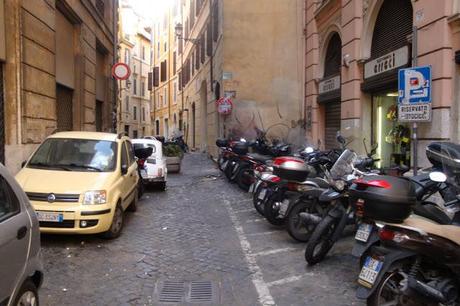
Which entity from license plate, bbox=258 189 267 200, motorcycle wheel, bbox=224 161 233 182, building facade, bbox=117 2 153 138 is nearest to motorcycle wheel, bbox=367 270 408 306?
license plate, bbox=258 189 267 200

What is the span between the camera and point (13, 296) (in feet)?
9.97

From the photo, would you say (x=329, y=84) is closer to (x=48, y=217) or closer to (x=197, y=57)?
(x=48, y=217)

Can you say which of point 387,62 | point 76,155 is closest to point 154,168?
point 76,155

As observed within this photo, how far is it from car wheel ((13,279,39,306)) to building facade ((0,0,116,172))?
642 cm

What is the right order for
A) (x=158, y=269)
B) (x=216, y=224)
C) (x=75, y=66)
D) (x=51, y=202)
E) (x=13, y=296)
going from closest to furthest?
1. (x=13, y=296)
2. (x=158, y=269)
3. (x=51, y=202)
4. (x=216, y=224)
5. (x=75, y=66)

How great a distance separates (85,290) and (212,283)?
1272mm

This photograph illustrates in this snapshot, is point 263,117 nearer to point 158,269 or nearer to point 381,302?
point 158,269

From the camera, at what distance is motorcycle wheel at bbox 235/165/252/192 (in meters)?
11.8

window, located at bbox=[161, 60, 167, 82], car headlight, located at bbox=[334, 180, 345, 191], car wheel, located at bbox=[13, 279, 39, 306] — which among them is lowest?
car wheel, located at bbox=[13, 279, 39, 306]

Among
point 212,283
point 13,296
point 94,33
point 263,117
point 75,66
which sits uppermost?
point 94,33

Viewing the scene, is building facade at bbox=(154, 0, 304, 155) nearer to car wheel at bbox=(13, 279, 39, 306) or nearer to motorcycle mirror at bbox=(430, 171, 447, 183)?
motorcycle mirror at bbox=(430, 171, 447, 183)

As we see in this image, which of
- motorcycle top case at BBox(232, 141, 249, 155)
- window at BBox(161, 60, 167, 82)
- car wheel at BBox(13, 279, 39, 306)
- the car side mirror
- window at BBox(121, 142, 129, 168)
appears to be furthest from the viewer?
window at BBox(161, 60, 167, 82)

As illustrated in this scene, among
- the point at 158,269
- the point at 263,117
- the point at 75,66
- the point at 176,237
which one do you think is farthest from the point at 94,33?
the point at 158,269

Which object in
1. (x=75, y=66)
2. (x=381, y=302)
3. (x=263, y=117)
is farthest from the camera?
(x=263, y=117)
